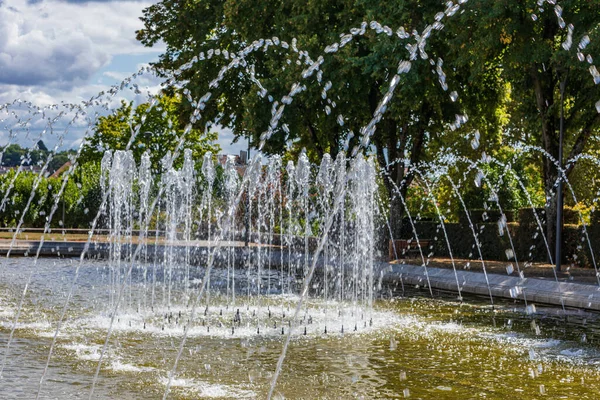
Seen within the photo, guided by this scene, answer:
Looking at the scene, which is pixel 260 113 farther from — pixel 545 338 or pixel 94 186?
pixel 94 186

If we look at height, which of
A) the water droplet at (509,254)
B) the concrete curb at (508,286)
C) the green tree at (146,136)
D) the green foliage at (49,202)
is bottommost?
the concrete curb at (508,286)

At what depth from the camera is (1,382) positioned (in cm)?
736

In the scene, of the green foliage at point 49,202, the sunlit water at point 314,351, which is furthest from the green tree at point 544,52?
the green foliage at point 49,202

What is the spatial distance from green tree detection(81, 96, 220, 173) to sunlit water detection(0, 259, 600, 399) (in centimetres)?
4124

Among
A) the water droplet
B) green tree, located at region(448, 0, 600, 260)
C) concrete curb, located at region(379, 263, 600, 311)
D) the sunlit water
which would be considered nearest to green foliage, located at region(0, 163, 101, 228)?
the water droplet

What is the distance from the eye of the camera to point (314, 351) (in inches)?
365

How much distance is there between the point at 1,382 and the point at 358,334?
4683mm

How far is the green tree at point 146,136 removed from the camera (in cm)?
5475

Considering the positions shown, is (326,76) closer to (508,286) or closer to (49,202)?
(508,286)

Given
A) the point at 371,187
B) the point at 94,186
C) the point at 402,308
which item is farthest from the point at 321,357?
the point at 94,186

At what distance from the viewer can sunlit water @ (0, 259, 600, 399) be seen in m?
7.41

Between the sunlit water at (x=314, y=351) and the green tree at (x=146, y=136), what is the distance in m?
41.2

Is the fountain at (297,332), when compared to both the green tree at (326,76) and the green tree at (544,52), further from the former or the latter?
the green tree at (326,76)

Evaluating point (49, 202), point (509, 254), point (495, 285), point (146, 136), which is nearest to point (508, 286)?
point (495, 285)
